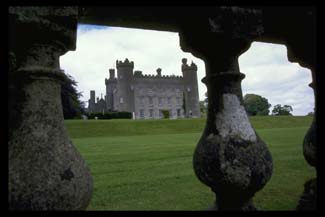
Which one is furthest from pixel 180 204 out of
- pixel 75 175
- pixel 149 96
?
pixel 149 96

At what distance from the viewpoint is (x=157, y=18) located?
1783mm

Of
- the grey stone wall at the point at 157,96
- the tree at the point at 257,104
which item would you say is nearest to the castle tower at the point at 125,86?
the grey stone wall at the point at 157,96

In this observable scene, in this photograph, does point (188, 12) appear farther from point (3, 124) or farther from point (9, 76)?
point (3, 124)

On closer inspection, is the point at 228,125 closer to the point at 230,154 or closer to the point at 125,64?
the point at 230,154

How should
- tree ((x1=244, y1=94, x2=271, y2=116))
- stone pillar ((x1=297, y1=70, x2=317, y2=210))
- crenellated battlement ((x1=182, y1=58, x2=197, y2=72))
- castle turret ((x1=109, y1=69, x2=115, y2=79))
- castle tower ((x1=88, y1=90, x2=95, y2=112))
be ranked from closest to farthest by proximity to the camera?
stone pillar ((x1=297, y1=70, x2=317, y2=210)) → crenellated battlement ((x1=182, y1=58, x2=197, y2=72)) → tree ((x1=244, y1=94, x2=271, y2=116)) → castle turret ((x1=109, y1=69, x2=115, y2=79)) → castle tower ((x1=88, y1=90, x2=95, y2=112))

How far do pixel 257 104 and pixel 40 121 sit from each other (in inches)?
3254

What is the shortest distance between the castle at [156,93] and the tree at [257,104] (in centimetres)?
1639

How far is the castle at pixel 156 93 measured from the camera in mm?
67062

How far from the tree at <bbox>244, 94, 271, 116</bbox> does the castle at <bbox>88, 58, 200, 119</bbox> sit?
53.8ft

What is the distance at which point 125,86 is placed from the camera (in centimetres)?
6706

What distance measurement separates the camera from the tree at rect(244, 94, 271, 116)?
77.3 meters

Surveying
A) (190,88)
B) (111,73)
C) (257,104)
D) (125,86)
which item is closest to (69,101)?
(125,86)

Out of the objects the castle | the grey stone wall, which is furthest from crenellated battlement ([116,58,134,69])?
the grey stone wall

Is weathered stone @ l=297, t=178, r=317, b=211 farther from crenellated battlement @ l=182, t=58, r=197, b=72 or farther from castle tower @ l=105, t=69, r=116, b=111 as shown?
castle tower @ l=105, t=69, r=116, b=111
